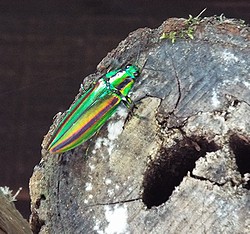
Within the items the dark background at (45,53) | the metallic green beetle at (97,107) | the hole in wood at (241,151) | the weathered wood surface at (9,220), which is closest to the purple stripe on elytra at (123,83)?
the metallic green beetle at (97,107)

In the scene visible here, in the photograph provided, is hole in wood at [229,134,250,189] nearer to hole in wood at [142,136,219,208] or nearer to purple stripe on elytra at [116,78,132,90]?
hole in wood at [142,136,219,208]

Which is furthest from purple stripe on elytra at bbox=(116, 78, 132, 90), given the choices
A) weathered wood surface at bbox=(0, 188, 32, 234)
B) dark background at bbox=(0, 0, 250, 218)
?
dark background at bbox=(0, 0, 250, 218)

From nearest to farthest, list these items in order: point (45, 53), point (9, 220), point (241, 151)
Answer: point (241, 151), point (9, 220), point (45, 53)

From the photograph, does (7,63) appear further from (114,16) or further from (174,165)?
(174,165)

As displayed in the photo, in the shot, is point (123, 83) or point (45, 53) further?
point (45, 53)

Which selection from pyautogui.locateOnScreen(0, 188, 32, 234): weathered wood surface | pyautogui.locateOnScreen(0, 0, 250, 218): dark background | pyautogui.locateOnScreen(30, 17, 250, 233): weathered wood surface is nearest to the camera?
pyautogui.locateOnScreen(30, 17, 250, 233): weathered wood surface

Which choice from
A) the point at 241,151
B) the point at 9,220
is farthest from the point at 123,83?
the point at 9,220

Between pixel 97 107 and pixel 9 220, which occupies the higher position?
pixel 97 107

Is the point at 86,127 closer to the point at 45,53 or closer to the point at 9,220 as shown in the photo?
the point at 9,220

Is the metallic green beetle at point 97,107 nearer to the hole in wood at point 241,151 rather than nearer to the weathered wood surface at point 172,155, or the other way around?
the weathered wood surface at point 172,155
